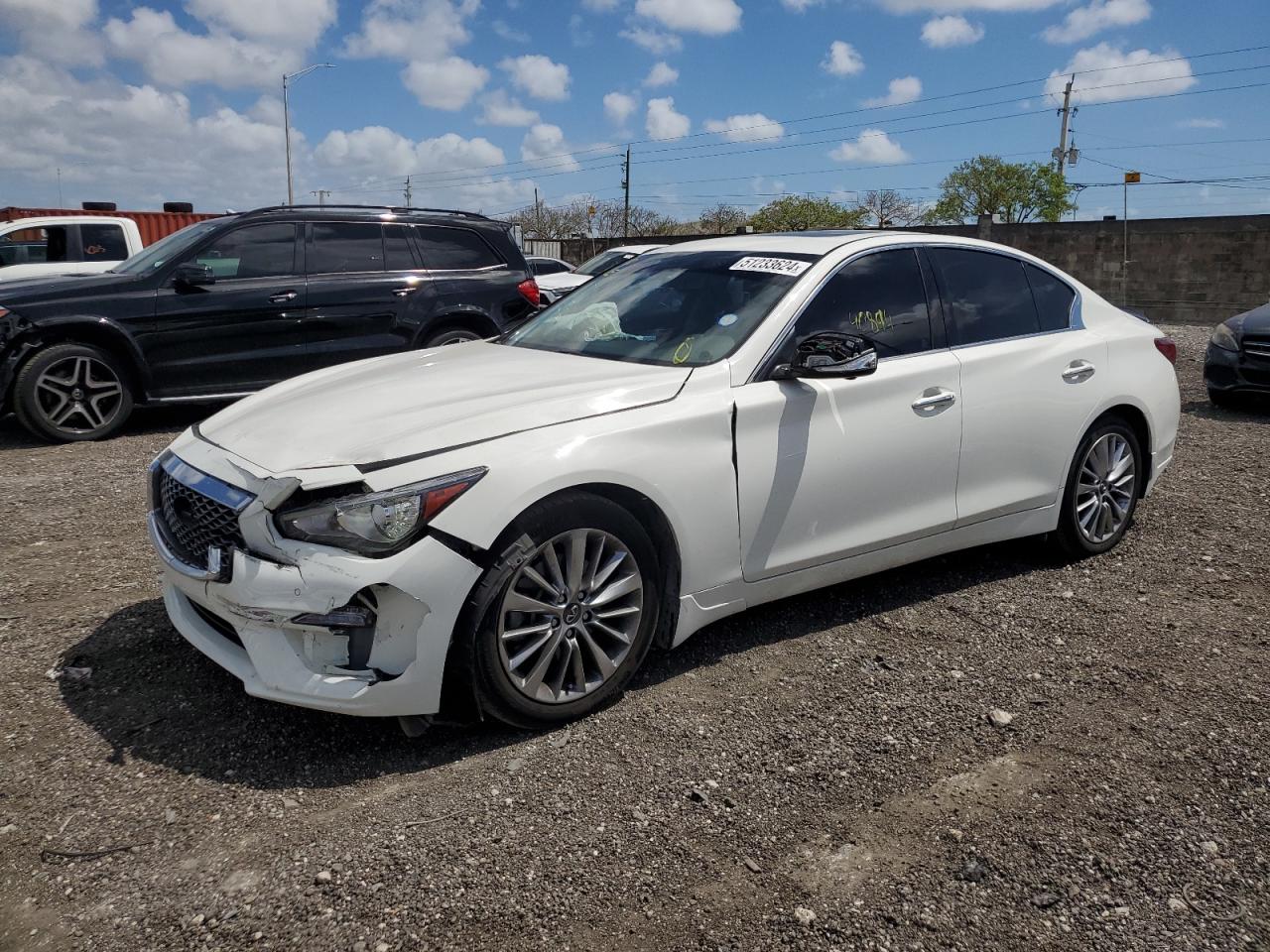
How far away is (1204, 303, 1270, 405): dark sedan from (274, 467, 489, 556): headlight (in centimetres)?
937

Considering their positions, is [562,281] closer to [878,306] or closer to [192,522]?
[878,306]

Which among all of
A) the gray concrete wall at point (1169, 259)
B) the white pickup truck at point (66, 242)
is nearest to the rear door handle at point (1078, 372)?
the white pickup truck at point (66, 242)

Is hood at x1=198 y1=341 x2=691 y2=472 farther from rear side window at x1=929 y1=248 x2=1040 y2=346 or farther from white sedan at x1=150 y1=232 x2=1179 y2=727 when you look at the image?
rear side window at x1=929 y1=248 x2=1040 y2=346

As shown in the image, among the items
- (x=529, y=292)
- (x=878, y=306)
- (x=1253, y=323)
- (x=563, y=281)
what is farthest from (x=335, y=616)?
(x=563, y=281)

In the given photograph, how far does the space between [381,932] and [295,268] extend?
24.0ft

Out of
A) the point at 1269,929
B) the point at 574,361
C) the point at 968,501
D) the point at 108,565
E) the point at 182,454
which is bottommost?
the point at 1269,929

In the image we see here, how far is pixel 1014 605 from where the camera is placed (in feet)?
15.4

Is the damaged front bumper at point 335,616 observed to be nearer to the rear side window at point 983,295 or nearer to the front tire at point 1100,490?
the rear side window at point 983,295

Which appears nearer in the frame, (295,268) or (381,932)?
(381,932)

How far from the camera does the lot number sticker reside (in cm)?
424

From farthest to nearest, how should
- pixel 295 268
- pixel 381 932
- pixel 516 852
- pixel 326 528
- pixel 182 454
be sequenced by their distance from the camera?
pixel 295 268, pixel 182 454, pixel 326 528, pixel 516 852, pixel 381 932

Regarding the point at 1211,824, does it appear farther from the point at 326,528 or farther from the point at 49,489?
the point at 49,489

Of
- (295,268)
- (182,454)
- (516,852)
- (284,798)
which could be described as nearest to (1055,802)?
(516,852)

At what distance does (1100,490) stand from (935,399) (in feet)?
4.69
